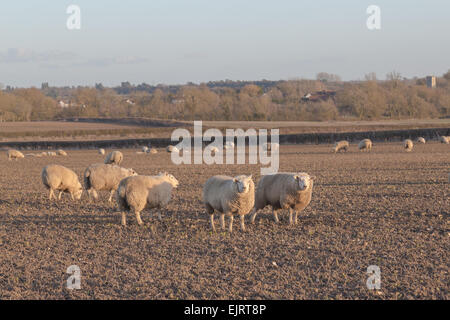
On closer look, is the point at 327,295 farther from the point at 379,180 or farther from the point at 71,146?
the point at 71,146

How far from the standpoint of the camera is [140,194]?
12.6 meters

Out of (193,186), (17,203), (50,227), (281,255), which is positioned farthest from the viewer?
(193,186)

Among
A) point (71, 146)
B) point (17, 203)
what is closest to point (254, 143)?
point (71, 146)

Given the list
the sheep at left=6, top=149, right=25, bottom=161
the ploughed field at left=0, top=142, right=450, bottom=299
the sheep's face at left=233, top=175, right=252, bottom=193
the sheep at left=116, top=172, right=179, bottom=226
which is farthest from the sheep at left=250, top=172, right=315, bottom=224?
the sheep at left=6, top=149, right=25, bottom=161

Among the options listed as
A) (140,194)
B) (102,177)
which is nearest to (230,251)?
(140,194)

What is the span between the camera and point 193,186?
20.5m

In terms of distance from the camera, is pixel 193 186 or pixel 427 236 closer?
pixel 427 236

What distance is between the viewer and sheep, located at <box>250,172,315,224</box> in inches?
488

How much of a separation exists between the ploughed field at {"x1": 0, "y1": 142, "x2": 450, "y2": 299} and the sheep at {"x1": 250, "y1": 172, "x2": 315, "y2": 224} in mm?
427

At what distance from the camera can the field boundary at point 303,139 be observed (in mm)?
52344

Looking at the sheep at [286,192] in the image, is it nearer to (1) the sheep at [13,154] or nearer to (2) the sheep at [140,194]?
(2) the sheep at [140,194]

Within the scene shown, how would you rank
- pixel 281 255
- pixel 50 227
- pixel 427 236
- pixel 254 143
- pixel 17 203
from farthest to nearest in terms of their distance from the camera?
pixel 254 143, pixel 17 203, pixel 50 227, pixel 427 236, pixel 281 255

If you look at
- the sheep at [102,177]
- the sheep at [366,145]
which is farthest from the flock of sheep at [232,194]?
the sheep at [366,145]
